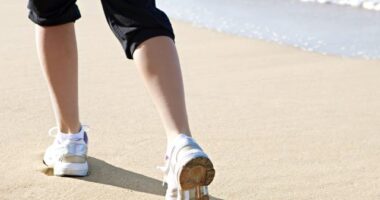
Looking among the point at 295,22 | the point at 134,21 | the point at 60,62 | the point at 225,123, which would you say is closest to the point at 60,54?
the point at 60,62

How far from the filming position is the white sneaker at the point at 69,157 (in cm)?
274

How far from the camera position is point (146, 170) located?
284 cm

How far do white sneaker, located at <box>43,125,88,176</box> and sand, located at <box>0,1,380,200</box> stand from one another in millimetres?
37

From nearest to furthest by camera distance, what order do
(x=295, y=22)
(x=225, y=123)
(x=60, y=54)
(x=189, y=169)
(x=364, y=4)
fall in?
(x=189, y=169) < (x=60, y=54) < (x=225, y=123) < (x=295, y=22) < (x=364, y=4)

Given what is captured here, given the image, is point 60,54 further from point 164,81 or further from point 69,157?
point 164,81

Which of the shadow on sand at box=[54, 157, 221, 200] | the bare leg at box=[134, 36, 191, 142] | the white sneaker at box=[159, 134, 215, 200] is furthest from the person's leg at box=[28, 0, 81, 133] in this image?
the white sneaker at box=[159, 134, 215, 200]

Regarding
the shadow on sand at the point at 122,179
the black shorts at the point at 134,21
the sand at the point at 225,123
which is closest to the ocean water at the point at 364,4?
the sand at the point at 225,123

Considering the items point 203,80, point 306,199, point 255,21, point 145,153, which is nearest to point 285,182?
point 306,199

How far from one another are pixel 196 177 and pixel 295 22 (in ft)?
13.8

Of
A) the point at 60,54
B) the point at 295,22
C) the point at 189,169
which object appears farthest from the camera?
the point at 295,22

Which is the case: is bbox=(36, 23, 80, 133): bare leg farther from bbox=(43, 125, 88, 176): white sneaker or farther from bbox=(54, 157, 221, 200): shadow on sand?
bbox=(54, 157, 221, 200): shadow on sand

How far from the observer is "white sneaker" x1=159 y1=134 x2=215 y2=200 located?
2.20 meters

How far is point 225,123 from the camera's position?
3.40 metres

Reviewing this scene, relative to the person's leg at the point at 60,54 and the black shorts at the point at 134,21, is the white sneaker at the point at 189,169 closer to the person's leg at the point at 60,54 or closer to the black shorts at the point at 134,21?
the black shorts at the point at 134,21
